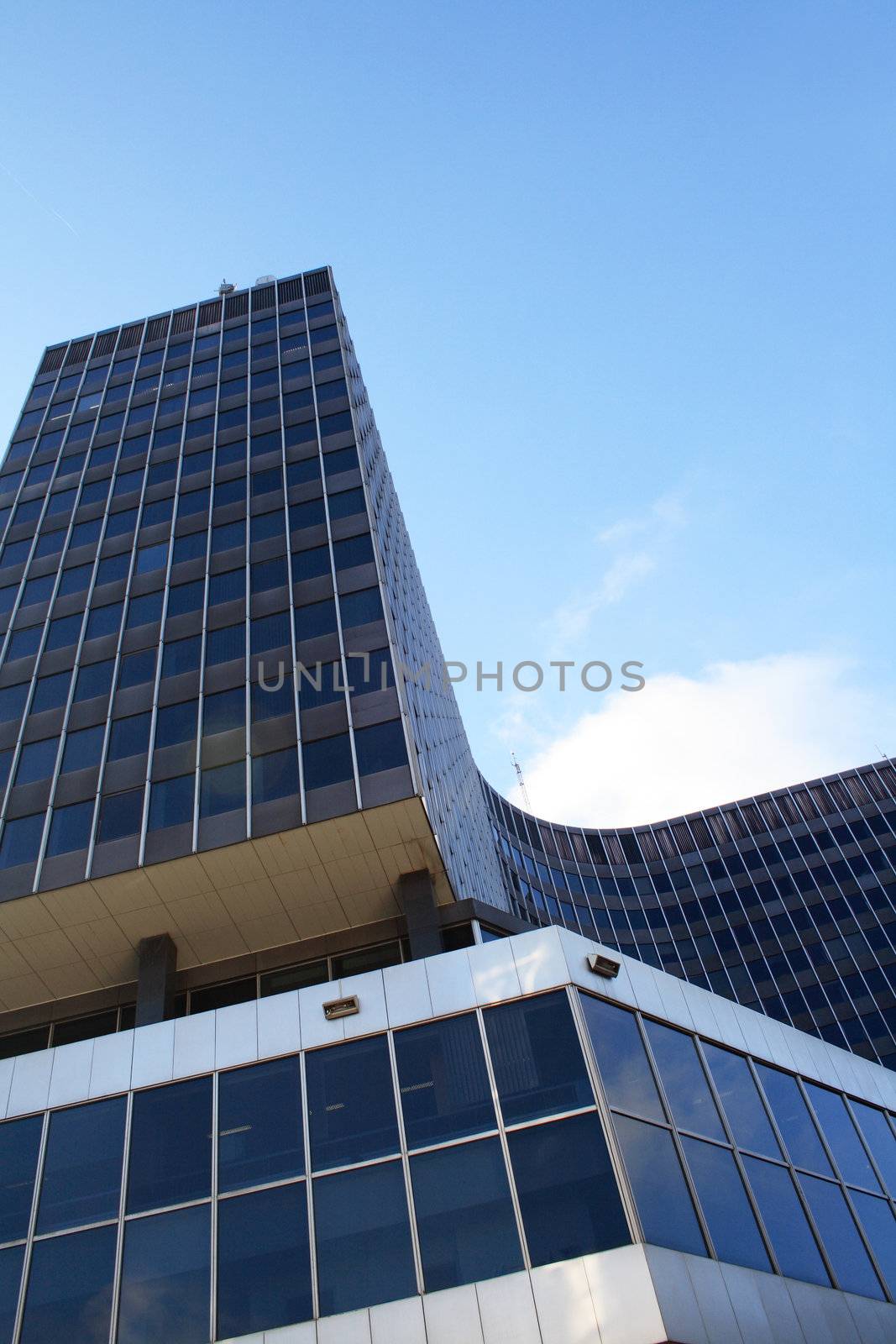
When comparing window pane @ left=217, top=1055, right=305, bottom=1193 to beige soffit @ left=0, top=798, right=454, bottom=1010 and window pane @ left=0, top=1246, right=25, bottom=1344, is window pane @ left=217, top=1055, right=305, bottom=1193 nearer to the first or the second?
window pane @ left=0, top=1246, right=25, bottom=1344

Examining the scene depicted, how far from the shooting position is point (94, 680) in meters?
30.5

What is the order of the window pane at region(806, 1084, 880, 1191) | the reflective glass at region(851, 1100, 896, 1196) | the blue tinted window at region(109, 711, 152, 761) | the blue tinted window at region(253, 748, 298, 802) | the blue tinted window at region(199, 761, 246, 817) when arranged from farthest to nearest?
1. the blue tinted window at region(109, 711, 152, 761)
2. the blue tinted window at region(199, 761, 246, 817)
3. the blue tinted window at region(253, 748, 298, 802)
4. the reflective glass at region(851, 1100, 896, 1196)
5. the window pane at region(806, 1084, 880, 1191)

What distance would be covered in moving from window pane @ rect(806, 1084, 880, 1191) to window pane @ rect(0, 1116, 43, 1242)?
16.5 meters

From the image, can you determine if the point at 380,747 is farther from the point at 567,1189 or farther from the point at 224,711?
the point at 567,1189

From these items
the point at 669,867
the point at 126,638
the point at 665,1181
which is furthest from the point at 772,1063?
the point at 669,867

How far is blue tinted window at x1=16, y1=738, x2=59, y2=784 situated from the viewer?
2816 cm

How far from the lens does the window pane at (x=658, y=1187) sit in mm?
16641

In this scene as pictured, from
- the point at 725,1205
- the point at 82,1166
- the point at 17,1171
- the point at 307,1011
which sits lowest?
the point at 725,1205

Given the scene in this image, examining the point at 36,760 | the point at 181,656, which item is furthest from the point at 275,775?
the point at 36,760

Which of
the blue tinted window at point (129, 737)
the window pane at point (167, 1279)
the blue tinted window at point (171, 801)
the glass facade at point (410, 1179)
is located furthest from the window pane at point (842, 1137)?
the blue tinted window at point (129, 737)

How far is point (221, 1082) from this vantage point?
66.2 feet

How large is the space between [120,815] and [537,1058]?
13058mm

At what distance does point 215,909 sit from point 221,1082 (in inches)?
231

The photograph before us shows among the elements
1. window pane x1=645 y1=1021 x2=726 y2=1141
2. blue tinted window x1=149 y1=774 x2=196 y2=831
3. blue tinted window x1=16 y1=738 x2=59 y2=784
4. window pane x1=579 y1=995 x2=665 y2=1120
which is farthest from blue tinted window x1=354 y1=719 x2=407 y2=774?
blue tinted window x1=16 y1=738 x2=59 y2=784
